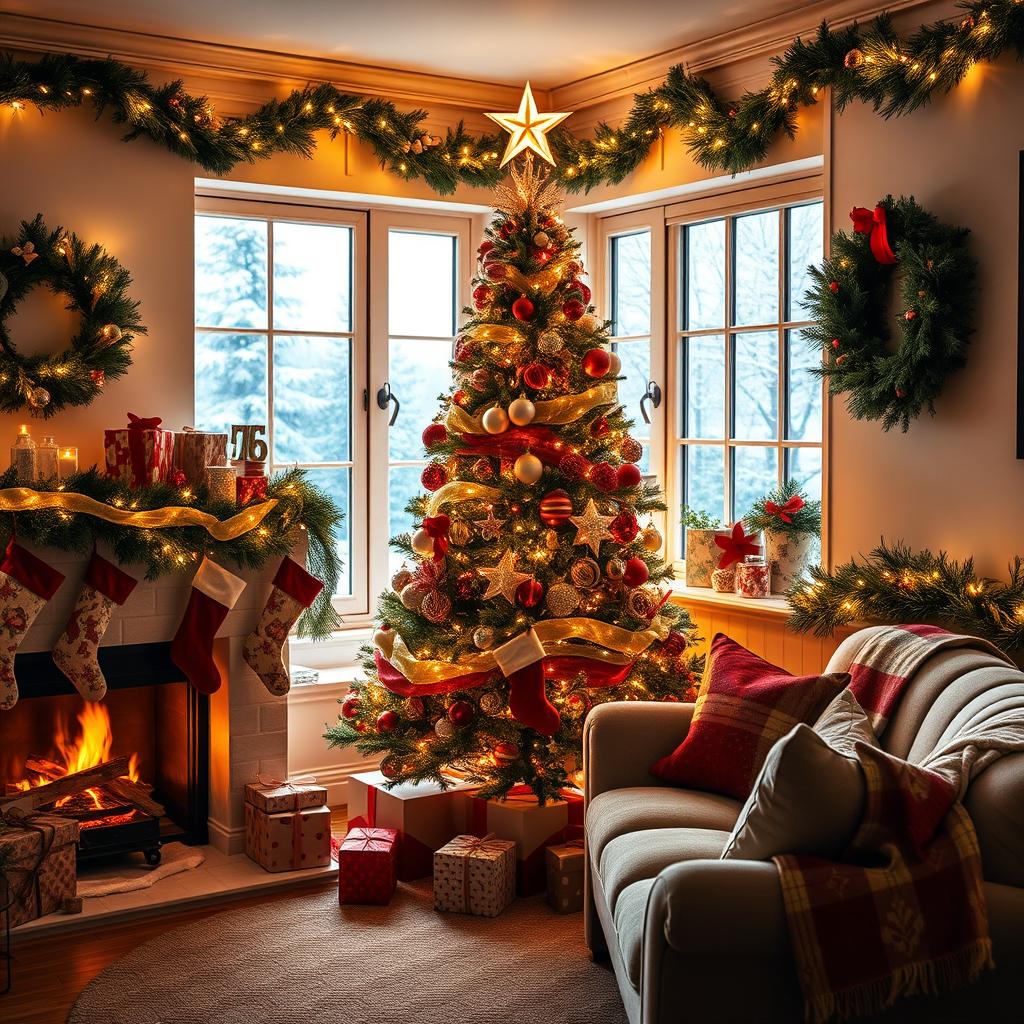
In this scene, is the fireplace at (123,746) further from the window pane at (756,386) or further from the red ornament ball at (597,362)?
the window pane at (756,386)

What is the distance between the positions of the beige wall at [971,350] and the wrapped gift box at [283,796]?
1.86m

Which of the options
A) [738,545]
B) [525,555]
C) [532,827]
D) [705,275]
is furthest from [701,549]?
[532,827]

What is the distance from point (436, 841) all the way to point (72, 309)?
6.80ft

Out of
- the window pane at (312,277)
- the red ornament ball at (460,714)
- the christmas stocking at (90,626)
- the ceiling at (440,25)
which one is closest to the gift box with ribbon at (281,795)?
the red ornament ball at (460,714)

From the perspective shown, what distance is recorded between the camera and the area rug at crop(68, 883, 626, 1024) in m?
2.83

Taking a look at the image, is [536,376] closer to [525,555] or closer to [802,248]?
[525,555]

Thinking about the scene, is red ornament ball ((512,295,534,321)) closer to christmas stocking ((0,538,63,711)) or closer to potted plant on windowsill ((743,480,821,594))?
potted plant on windowsill ((743,480,821,594))

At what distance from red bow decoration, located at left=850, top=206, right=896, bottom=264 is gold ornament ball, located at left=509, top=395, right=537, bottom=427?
1.09 m

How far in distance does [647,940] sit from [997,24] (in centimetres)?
254

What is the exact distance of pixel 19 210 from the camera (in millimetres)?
3848

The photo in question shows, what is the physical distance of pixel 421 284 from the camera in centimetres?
486

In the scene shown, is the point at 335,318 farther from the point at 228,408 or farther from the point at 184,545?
the point at 184,545

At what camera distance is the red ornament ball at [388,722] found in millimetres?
3811

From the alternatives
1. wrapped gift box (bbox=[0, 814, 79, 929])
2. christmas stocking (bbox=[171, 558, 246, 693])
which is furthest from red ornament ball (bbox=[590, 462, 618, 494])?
wrapped gift box (bbox=[0, 814, 79, 929])
